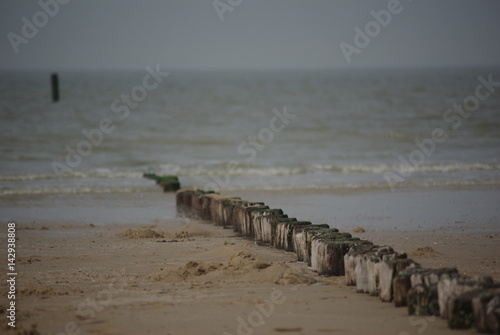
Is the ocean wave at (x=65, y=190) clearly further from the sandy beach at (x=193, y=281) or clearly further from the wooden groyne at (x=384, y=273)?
the wooden groyne at (x=384, y=273)

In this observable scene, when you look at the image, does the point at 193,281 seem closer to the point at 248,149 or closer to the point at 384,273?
the point at 384,273

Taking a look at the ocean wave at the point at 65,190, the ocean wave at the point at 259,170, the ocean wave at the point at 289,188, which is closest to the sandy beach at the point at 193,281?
the ocean wave at the point at 65,190

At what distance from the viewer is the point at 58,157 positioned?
25.2m

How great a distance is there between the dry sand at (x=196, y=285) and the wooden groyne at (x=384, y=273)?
5.3 inches

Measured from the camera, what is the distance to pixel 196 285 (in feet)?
25.5

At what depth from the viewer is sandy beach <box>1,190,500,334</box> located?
6215 mm

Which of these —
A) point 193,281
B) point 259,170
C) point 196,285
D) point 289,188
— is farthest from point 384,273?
point 259,170

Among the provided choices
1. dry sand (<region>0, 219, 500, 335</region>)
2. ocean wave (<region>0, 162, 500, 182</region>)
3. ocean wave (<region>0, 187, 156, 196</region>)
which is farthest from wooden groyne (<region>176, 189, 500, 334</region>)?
ocean wave (<region>0, 162, 500, 182</region>)

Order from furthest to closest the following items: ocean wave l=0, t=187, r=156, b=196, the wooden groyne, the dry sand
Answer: ocean wave l=0, t=187, r=156, b=196, the dry sand, the wooden groyne

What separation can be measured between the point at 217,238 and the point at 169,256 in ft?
5.55

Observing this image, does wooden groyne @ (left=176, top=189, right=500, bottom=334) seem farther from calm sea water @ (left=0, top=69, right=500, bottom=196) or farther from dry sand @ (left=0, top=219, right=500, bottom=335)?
calm sea water @ (left=0, top=69, right=500, bottom=196)

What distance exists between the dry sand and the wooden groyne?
0.44ft

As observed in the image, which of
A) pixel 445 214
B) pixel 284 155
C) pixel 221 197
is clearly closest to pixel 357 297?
pixel 221 197

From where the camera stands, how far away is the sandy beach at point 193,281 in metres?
6.21
